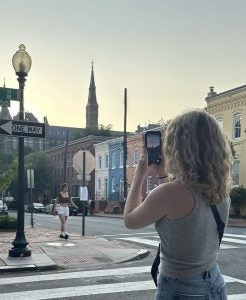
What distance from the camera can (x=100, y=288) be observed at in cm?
734

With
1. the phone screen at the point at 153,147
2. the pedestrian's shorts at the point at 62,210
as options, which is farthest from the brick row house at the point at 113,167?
the phone screen at the point at 153,147

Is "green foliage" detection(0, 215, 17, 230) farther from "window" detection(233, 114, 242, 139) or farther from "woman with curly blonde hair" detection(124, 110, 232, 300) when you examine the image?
"window" detection(233, 114, 242, 139)

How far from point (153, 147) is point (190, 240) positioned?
1.78ft

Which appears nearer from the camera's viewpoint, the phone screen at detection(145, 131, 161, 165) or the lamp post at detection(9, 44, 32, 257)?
the phone screen at detection(145, 131, 161, 165)

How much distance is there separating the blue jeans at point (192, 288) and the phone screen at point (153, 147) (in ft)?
2.03

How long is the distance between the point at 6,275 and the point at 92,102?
10921 cm

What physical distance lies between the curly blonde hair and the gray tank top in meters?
0.07

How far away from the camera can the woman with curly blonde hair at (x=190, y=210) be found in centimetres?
233

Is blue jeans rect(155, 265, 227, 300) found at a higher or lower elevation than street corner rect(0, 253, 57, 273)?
higher

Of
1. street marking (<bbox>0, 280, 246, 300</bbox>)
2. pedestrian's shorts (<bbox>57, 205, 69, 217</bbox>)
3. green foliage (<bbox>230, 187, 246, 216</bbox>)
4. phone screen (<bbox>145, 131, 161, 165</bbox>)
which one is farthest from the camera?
green foliage (<bbox>230, 187, 246, 216</bbox>)

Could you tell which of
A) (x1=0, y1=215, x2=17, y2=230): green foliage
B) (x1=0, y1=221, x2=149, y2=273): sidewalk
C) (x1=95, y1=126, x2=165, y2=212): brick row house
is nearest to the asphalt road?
(x1=0, y1=221, x2=149, y2=273): sidewalk

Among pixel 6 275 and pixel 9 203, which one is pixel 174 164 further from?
pixel 9 203

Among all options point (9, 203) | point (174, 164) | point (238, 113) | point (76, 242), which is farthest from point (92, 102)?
point (174, 164)

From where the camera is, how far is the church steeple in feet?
375
